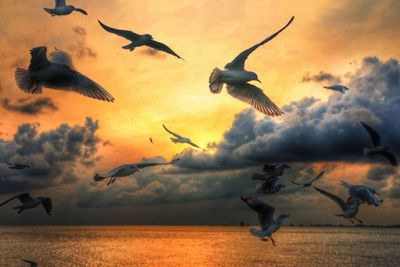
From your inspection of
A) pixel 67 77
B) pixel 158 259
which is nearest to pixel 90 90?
pixel 67 77

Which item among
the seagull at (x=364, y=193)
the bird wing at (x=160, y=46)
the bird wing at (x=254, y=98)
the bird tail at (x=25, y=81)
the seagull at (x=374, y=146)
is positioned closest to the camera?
the bird tail at (x=25, y=81)

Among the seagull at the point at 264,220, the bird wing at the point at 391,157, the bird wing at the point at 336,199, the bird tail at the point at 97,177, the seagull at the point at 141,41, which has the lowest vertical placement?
the seagull at the point at 264,220

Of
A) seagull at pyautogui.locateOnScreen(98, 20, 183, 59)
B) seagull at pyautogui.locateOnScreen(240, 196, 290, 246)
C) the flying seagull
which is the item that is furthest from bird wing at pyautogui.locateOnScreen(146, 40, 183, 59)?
seagull at pyautogui.locateOnScreen(240, 196, 290, 246)

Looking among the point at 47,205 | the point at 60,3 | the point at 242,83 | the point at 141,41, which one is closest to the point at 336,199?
the point at 242,83

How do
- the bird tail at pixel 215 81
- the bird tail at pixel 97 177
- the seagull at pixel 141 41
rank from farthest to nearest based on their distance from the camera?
the seagull at pixel 141 41
the bird tail at pixel 215 81
the bird tail at pixel 97 177

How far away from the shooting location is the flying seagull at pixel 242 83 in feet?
53.7

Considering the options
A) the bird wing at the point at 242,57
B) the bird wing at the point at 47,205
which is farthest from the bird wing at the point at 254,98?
the bird wing at the point at 47,205

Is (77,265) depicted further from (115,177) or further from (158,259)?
(115,177)

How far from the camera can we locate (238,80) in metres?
16.8

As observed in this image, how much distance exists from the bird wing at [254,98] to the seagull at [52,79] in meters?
4.49

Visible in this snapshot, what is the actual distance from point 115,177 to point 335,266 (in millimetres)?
90325

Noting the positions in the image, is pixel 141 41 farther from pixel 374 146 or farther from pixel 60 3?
pixel 374 146

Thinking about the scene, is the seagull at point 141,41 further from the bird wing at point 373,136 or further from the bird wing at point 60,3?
the bird wing at point 373,136

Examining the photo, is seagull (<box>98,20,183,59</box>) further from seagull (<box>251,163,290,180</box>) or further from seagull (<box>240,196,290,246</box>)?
seagull (<box>240,196,290,246</box>)
